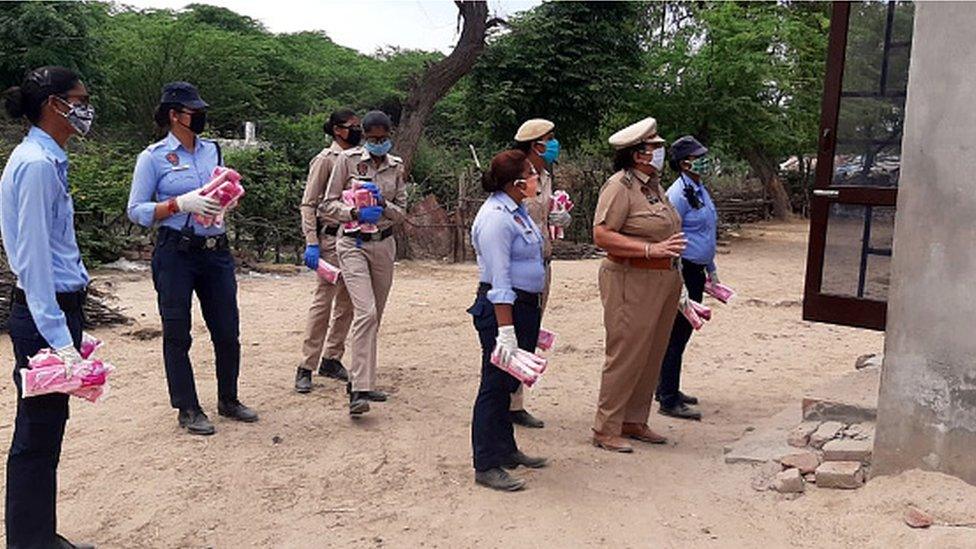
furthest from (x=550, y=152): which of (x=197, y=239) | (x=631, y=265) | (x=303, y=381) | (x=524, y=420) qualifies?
(x=303, y=381)

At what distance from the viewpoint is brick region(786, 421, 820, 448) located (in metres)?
4.80

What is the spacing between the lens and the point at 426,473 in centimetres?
460

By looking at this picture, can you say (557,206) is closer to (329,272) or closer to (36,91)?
(329,272)

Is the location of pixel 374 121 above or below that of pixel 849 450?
above

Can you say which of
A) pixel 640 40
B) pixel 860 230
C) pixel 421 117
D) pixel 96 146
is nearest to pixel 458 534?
pixel 860 230

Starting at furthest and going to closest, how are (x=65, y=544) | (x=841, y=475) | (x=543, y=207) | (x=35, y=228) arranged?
(x=543, y=207) < (x=841, y=475) < (x=65, y=544) < (x=35, y=228)

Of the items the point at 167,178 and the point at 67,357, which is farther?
the point at 167,178

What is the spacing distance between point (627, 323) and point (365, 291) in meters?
1.62

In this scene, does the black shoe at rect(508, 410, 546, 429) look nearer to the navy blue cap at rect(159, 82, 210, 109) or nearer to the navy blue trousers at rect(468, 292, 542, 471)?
the navy blue trousers at rect(468, 292, 542, 471)

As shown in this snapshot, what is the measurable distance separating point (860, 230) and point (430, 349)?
371 centimetres

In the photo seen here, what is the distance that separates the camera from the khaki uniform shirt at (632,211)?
482cm

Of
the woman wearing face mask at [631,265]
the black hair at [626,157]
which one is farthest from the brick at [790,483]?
the black hair at [626,157]

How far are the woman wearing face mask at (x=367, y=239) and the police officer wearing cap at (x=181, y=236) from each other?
2.44 ft

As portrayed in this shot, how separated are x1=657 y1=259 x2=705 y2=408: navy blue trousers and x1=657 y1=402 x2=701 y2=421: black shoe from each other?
20mm
